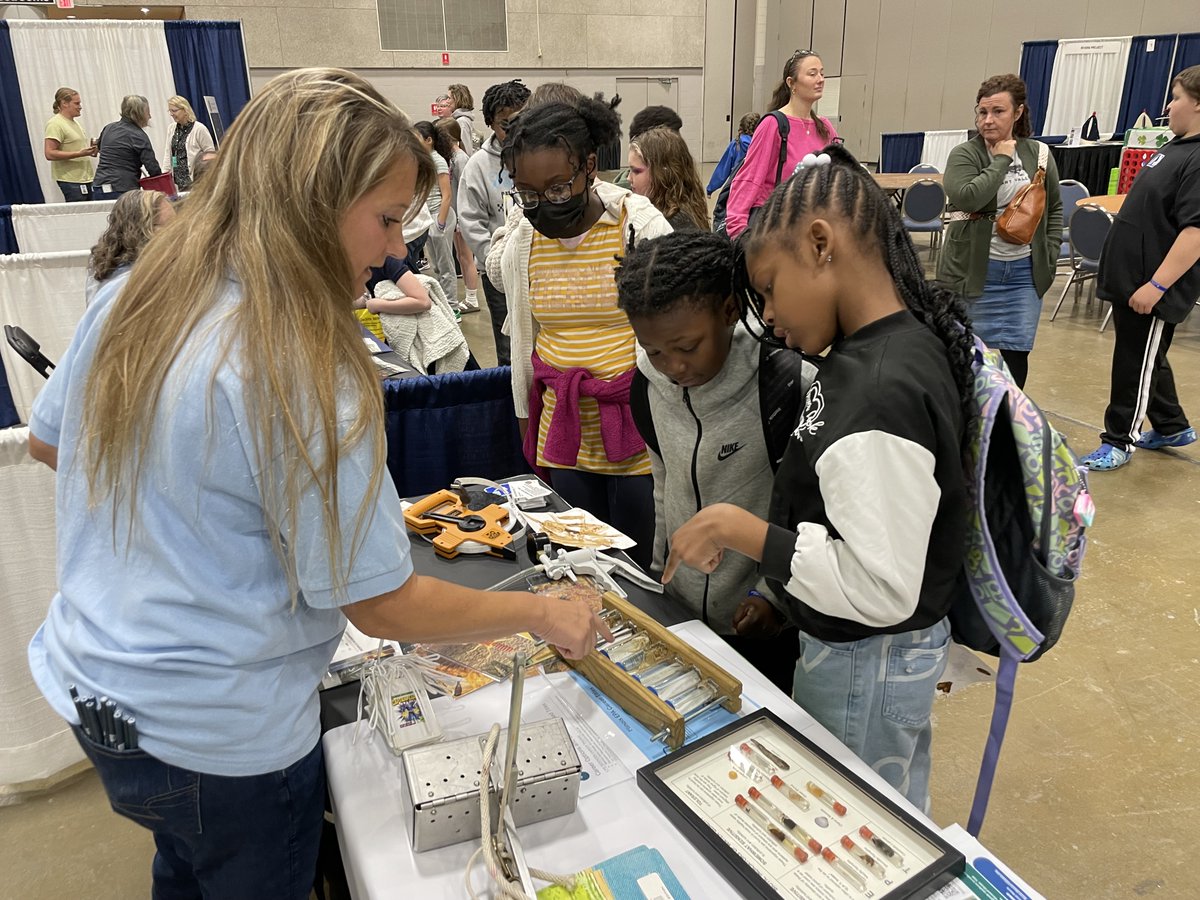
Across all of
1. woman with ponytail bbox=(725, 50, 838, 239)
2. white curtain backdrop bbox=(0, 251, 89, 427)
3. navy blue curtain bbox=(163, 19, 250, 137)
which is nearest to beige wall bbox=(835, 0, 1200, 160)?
woman with ponytail bbox=(725, 50, 838, 239)

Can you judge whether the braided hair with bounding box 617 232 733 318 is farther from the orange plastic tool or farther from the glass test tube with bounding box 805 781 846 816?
the glass test tube with bounding box 805 781 846 816

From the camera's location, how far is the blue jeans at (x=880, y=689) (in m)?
1.13

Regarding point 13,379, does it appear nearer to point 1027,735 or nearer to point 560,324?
point 560,324

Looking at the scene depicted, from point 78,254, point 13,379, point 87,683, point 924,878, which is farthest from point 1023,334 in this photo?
point 13,379

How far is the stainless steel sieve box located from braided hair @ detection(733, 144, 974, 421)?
2.11 feet

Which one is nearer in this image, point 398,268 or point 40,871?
point 40,871

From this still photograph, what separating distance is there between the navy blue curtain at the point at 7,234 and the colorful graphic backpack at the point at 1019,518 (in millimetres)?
6613

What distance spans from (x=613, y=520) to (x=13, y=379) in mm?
3692

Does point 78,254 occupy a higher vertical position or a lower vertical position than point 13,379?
higher

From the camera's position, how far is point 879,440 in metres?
0.92

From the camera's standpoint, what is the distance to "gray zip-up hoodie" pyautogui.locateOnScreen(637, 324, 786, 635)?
1.43 metres

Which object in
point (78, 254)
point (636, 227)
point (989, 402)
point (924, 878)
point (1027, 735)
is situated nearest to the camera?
point (924, 878)

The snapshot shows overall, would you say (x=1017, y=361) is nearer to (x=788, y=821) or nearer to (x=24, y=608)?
(x=788, y=821)

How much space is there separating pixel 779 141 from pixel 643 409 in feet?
8.90
